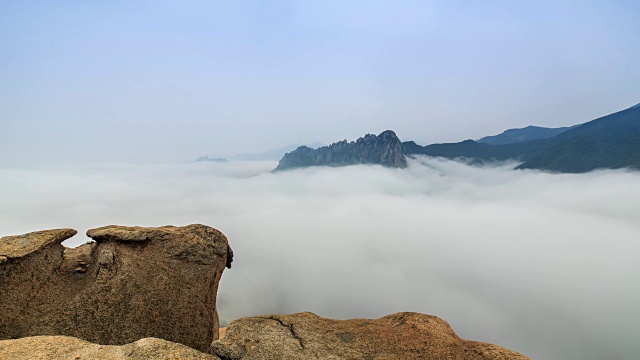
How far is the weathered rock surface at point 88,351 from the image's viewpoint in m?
9.51

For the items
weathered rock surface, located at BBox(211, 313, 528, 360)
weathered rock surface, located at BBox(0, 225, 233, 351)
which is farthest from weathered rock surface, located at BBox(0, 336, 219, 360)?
weathered rock surface, located at BBox(0, 225, 233, 351)

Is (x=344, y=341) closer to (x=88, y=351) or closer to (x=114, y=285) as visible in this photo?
(x=88, y=351)

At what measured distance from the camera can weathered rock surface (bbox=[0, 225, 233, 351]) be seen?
14.7 metres

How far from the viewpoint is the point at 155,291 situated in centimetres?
1588

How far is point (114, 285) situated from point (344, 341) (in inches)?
488

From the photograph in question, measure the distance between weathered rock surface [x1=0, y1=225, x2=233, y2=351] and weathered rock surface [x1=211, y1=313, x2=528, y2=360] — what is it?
5.47 meters

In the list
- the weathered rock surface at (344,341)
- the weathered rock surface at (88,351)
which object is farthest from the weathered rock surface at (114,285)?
the weathered rock surface at (344,341)

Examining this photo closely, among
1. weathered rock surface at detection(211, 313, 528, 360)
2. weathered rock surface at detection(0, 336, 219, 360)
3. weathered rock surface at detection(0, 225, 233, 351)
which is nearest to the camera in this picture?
weathered rock surface at detection(0, 336, 219, 360)

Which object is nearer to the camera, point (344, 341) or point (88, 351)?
point (88, 351)

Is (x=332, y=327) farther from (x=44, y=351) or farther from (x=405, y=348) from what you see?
(x=44, y=351)

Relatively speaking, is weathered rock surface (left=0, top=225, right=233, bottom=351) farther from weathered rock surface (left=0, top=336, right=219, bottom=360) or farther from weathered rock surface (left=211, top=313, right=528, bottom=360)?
weathered rock surface (left=211, top=313, right=528, bottom=360)

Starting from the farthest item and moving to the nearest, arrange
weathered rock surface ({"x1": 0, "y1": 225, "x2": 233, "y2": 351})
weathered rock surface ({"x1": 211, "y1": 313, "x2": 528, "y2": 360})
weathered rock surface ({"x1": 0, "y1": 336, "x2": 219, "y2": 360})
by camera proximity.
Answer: weathered rock surface ({"x1": 0, "y1": 225, "x2": 233, "y2": 351})
weathered rock surface ({"x1": 211, "y1": 313, "x2": 528, "y2": 360})
weathered rock surface ({"x1": 0, "y1": 336, "x2": 219, "y2": 360})

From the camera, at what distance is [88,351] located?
9.83 meters

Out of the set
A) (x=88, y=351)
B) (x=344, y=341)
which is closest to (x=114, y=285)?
(x=88, y=351)
